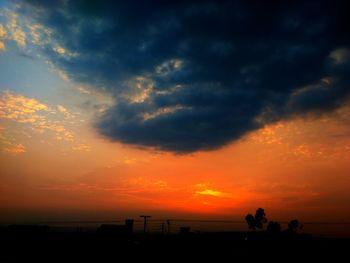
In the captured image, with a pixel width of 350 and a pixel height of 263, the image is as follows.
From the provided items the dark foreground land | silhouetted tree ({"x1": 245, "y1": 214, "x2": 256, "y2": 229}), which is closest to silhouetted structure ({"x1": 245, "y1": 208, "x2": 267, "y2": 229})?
silhouetted tree ({"x1": 245, "y1": 214, "x2": 256, "y2": 229})

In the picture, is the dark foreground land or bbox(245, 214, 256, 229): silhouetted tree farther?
bbox(245, 214, 256, 229): silhouetted tree

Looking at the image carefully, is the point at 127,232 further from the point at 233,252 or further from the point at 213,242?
the point at 233,252

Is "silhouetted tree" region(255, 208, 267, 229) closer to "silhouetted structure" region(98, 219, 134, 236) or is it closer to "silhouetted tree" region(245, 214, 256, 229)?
"silhouetted tree" region(245, 214, 256, 229)

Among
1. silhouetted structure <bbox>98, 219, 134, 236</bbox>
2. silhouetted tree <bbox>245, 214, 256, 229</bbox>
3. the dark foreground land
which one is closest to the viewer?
the dark foreground land

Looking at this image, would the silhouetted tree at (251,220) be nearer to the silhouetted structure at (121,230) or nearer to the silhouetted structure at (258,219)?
the silhouetted structure at (258,219)

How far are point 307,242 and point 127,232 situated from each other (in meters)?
18.4

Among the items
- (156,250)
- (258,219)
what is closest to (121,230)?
(156,250)

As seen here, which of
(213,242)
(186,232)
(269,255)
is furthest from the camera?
(186,232)

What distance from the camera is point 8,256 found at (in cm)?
2566

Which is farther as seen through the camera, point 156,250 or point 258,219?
point 258,219

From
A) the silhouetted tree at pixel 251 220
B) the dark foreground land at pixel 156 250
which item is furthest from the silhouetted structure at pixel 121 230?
the silhouetted tree at pixel 251 220

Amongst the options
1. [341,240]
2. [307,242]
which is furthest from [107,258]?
[341,240]

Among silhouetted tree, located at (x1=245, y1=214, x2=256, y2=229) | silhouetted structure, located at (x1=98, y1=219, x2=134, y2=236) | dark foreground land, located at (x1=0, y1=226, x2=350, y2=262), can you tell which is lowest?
dark foreground land, located at (x1=0, y1=226, x2=350, y2=262)

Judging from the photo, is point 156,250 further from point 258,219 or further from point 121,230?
point 258,219
